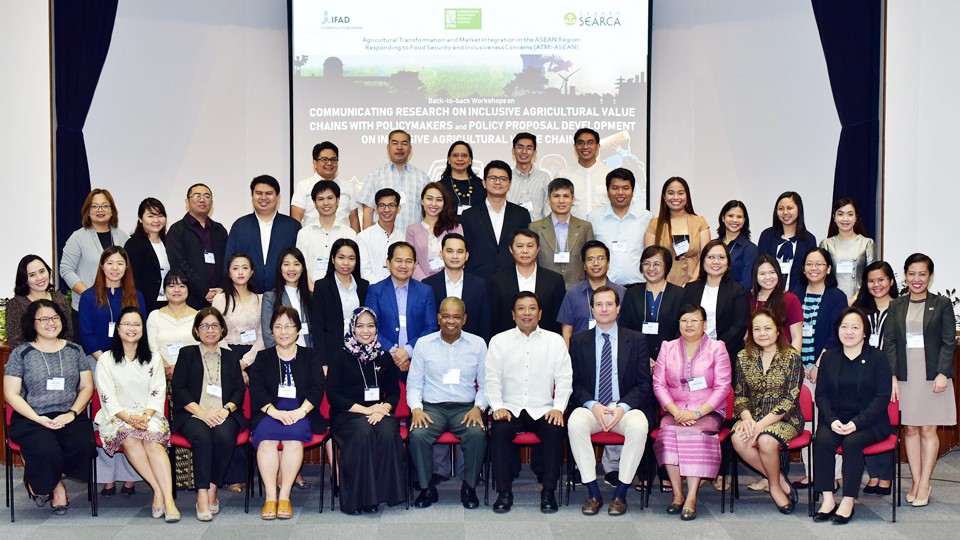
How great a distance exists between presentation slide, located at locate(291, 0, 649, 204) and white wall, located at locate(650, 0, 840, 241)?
1.05 ft

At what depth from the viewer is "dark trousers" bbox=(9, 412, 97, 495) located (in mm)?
4734

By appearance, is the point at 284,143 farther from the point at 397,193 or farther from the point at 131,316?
the point at 131,316

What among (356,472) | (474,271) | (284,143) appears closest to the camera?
(356,472)

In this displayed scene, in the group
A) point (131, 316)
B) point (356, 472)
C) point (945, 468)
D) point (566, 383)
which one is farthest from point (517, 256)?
point (945, 468)

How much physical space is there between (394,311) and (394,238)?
0.74m

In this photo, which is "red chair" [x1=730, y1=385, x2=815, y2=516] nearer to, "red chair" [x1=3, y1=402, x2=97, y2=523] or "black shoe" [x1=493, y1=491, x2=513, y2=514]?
"black shoe" [x1=493, y1=491, x2=513, y2=514]

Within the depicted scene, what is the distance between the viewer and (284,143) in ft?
25.7

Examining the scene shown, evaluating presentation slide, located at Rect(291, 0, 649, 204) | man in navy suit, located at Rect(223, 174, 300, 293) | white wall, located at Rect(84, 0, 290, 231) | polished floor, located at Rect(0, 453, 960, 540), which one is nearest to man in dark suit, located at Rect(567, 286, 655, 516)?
polished floor, located at Rect(0, 453, 960, 540)

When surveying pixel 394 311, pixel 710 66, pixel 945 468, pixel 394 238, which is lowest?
pixel 945 468

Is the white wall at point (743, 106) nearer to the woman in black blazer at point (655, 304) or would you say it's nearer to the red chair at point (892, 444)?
the woman in black blazer at point (655, 304)

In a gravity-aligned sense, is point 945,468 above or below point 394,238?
below

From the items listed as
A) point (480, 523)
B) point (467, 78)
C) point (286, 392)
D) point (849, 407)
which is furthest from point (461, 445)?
point (467, 78)

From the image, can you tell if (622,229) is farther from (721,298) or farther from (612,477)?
(612,477)

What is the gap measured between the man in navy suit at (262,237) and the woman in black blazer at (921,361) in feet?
11.6
